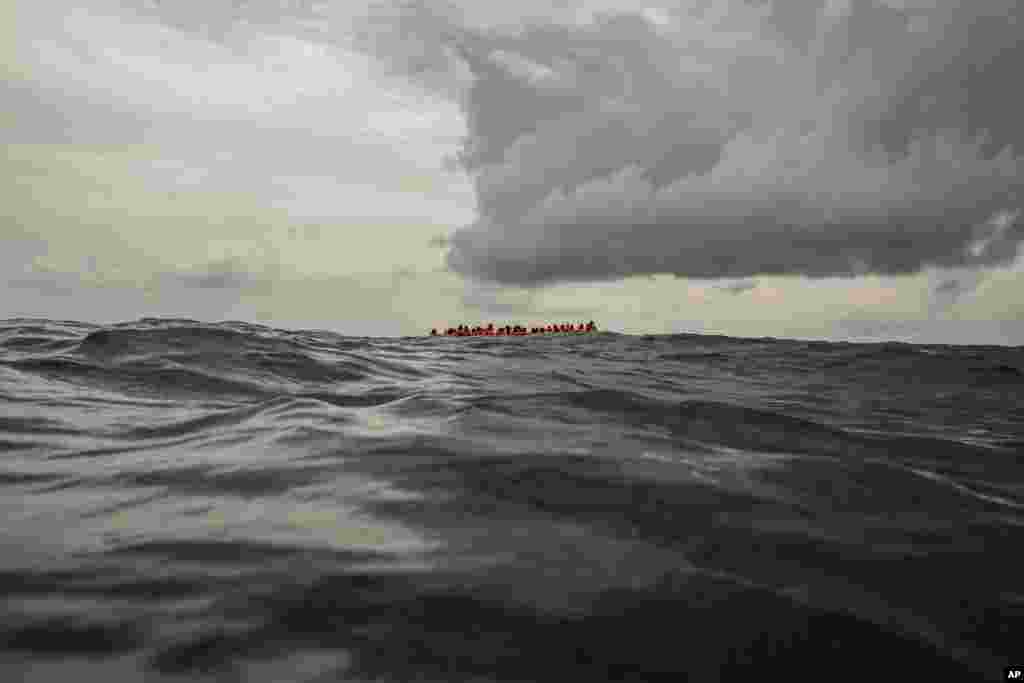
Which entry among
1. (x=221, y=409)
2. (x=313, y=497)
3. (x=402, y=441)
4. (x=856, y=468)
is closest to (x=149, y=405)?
(x=221, y=409)

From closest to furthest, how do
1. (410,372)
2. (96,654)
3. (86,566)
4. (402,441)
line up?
1. (96,654)
2. (86,566)
3. (402,441)
4. (410,372)

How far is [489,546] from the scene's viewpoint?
10.0ft

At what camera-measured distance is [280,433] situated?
5527 millimetres

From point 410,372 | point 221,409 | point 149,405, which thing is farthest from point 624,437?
point 410,372

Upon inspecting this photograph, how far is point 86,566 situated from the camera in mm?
2695

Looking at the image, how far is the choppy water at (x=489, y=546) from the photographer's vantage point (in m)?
2.15

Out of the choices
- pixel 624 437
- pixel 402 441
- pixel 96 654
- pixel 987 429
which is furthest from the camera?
pixel 987 429

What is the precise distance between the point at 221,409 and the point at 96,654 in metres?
5.44

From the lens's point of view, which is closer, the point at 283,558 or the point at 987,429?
the point at 283,558

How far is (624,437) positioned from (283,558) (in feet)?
12.3

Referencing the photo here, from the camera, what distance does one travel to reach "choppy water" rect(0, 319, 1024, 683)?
7.06 ft

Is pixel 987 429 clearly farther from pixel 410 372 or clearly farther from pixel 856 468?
pixel 410 372

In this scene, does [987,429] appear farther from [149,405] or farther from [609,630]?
[149,405]

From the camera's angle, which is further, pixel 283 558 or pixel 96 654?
pixel 283 558
